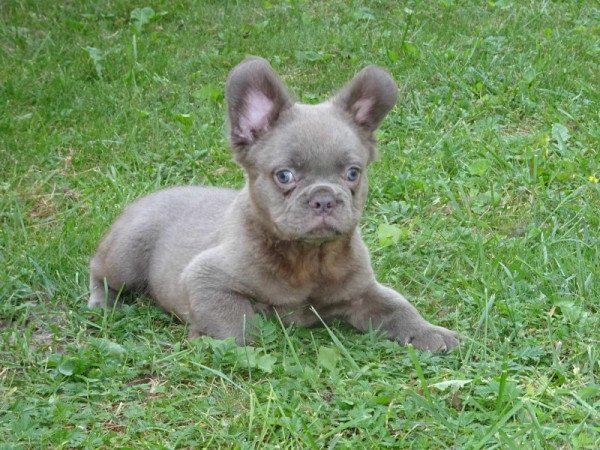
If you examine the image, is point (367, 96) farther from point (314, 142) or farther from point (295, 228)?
point (295, 228)

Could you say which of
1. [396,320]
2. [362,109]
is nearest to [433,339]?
[396,320]

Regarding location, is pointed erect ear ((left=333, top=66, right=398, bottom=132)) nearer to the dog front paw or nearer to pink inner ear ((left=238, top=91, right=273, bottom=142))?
pink inner ear ((left=238, top=91, right=273, bottom=142))

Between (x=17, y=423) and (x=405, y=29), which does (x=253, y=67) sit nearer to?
(x=17, y=423)

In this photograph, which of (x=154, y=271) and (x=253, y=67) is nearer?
(x=253, y=67)

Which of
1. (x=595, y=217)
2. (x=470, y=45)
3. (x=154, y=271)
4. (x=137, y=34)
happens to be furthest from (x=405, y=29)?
(x=154, y=271)

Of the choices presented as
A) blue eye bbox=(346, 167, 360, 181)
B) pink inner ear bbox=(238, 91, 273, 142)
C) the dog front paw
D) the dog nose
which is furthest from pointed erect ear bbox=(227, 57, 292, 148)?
the dog front paw

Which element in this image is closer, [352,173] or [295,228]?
[295,228]
